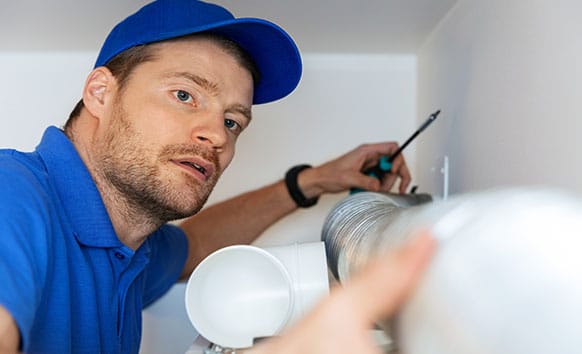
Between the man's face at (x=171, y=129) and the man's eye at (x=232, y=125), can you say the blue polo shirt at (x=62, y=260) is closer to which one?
the man's face at (x=171, y=129)

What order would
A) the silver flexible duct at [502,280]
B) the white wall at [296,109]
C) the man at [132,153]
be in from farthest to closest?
1. the white wall at [296,109]
2. the man at [132,153]
3. the silver flexible duct at [502,280]

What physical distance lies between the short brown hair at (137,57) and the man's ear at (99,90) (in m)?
0.01

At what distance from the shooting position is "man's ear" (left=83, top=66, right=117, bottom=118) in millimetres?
1060

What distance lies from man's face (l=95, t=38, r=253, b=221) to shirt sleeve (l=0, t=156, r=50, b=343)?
20 centimetres

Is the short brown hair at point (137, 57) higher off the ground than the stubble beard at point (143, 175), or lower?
higher

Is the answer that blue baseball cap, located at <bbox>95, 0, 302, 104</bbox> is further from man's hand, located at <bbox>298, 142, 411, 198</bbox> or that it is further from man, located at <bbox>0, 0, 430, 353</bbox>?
man's hand, located at <bbox>298, 142, 411, 198</bbox>

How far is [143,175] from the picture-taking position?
3.21 ft

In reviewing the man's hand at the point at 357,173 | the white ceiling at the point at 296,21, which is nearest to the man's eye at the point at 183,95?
the white ceiling at the point at 296,21

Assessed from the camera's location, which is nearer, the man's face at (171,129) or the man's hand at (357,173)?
the man's face at (171,129)

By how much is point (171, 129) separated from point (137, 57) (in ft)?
0.56

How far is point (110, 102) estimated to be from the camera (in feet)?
3.45

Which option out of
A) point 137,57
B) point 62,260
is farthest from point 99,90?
point 62,260

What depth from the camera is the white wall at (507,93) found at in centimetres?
72

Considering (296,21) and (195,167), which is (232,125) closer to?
(195,167)
